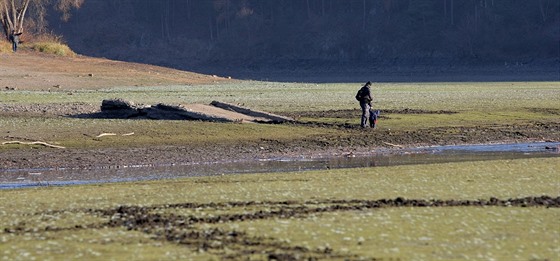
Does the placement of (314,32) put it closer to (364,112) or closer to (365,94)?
(364,112)

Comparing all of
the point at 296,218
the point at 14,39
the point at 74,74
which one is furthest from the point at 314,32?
the point at 296,218

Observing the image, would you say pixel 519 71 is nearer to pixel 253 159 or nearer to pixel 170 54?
pixel 170 54

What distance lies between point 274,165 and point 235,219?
11.3 meters

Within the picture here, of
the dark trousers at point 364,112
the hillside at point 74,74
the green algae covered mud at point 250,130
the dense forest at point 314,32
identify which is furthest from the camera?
the dense forest at point 314,32

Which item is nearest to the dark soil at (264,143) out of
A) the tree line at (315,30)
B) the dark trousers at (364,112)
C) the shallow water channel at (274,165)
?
the dark trousers at (364,112)

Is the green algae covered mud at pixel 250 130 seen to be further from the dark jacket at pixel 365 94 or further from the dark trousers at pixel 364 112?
the dark jacket at pixel 365 94

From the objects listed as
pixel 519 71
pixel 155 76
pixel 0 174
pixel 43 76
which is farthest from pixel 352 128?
pixel 519 71

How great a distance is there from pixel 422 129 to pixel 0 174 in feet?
51.8

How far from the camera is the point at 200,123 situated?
37.3 meters

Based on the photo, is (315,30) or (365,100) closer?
(365,100)

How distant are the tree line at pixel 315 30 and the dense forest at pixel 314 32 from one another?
0.35 ft

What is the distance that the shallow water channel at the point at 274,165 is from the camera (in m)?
26.6

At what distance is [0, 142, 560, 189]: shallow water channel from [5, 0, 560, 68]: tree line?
65316 mm

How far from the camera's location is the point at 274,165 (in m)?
29.6
